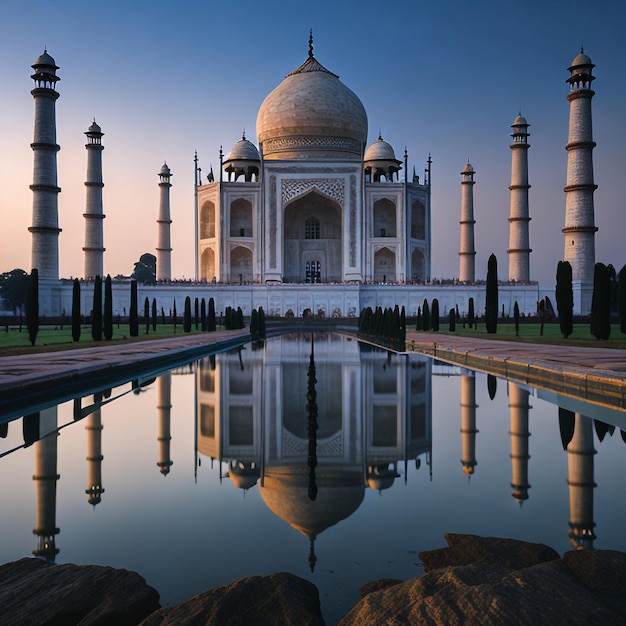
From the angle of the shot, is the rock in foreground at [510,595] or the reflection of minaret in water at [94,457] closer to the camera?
the rock in foreground at [510,595]

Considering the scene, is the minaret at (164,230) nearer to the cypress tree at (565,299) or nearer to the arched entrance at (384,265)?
the arched entrance at (384,265)

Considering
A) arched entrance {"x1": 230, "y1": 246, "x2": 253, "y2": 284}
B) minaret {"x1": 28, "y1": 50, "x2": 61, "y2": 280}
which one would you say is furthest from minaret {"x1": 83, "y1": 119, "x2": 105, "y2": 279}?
arched entrance {"x1": 230, "y1": 246, "x2": 253, "y2": 284}

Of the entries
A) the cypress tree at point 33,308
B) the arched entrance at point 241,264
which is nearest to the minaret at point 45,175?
the arched entrance at point 241,264

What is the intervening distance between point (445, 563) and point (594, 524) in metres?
0.71

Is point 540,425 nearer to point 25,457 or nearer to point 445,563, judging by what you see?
point 445,563

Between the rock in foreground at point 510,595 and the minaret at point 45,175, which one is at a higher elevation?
the minaret at point 45,175

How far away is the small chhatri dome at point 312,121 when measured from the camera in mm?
32438

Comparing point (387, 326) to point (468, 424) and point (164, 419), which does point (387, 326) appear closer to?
point (468, 424)

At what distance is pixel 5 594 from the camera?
1532 mm

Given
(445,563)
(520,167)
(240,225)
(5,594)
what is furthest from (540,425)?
(240,225)

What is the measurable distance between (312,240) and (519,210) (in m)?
10.9

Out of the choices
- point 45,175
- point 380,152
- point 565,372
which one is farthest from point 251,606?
point 380,152

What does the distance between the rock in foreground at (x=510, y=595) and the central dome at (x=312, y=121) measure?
1241 inches

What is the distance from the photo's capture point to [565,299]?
44.9 feet
